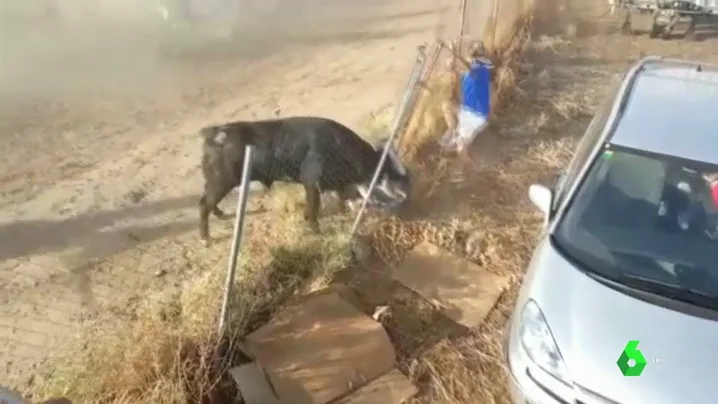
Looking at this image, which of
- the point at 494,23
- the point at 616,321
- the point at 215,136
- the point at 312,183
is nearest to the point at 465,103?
the point at 494,23

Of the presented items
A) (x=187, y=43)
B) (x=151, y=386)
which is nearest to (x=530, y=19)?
(x=187, y=43)

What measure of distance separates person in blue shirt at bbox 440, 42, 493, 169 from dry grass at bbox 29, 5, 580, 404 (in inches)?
16.1

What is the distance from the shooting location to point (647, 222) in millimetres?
3854

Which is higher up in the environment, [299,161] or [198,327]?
[299,161]

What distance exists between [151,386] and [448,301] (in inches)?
80.1

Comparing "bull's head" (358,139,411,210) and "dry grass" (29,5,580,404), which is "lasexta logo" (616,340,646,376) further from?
"bull's head" (358,139,411,210)

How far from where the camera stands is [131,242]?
5.81 m

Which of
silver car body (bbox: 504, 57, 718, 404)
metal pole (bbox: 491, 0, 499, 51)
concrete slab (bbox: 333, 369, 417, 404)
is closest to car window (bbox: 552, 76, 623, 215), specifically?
silver car body (bbox: 504, 57, 718, 404)

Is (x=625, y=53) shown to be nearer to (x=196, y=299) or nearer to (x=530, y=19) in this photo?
(x=530, y=19)

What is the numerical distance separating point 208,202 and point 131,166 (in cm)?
165

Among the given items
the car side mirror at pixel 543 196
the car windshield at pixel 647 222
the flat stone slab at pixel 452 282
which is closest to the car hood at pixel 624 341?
the car windshield at pixel 647 222

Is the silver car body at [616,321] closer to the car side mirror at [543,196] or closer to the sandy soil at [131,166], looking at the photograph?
the car side mirror at [543,196]

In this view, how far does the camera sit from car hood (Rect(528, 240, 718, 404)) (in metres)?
3.26

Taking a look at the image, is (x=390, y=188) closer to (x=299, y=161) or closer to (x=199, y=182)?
(x=299, y=161)
